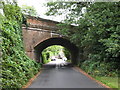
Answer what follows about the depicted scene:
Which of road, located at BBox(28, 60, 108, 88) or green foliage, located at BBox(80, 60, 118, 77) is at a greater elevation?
green foliage, located at BBox(80, 60, 118, 77)

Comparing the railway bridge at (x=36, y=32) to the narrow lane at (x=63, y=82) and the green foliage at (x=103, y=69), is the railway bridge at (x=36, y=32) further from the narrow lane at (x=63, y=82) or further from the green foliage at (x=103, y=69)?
the green foliage at (x=103, y=69)

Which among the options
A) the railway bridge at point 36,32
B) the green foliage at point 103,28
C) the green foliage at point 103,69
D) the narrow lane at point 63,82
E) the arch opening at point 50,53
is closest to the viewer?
the narrow lane at point 63,82

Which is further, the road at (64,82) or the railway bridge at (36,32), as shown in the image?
the railway bridge at (36,32)

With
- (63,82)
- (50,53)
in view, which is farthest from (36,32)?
(50,53)

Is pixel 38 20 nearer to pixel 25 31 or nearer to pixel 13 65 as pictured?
pixel 25 31

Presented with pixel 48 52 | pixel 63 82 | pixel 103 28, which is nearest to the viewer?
pixel 63 82

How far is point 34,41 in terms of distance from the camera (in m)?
16.5

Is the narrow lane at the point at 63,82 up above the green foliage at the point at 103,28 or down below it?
below

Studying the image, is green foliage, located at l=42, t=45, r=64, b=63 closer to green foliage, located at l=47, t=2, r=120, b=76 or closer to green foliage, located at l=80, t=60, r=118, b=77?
green foliage, located at l=47, t=2, r=120, b=76

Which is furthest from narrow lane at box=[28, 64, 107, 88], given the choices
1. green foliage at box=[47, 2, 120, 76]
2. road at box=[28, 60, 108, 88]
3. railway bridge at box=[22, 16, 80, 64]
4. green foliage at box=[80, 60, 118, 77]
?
railway bridge at box=[22, 16, 80, 64]

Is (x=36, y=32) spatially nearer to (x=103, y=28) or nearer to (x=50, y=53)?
(x=103, y=28)

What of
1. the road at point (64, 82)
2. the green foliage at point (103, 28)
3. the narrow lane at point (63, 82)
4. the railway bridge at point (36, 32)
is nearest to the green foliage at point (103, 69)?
the green foliage at point (103, 28)

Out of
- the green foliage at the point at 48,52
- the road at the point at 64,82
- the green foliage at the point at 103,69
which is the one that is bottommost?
the road at the point at 64,82

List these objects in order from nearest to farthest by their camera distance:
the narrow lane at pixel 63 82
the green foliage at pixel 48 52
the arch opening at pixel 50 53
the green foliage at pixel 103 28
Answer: the narrow lane at pixel 63 82 → the green foliage at pixel 103 28 → the green foliage at pixel 48 52 → the arch opening at pixel 50 53
